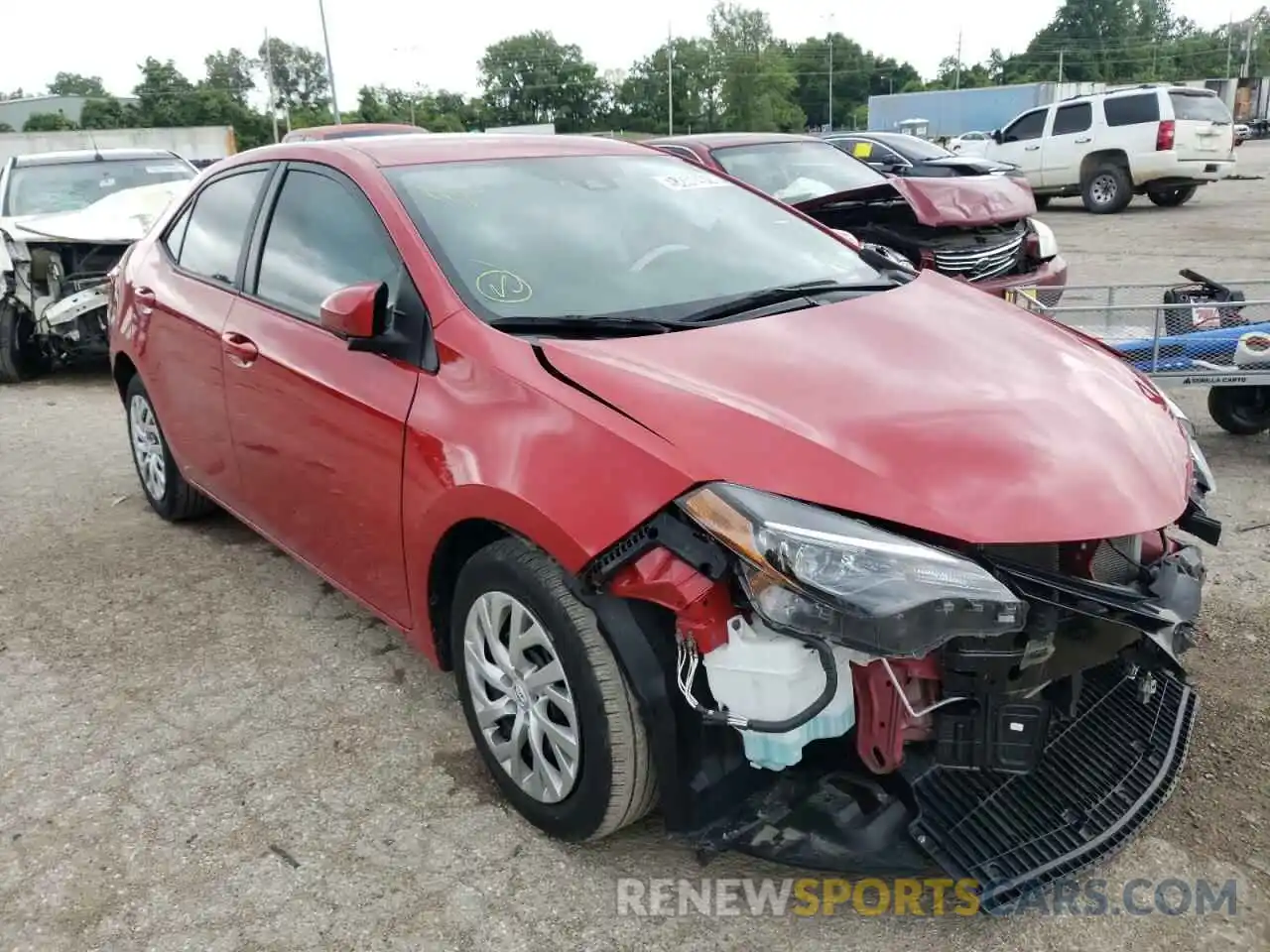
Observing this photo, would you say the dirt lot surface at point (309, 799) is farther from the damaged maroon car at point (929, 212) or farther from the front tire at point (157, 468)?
the damaged maroon car at point (929, 212)

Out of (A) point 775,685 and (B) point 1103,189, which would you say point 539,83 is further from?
(A) point 775,685

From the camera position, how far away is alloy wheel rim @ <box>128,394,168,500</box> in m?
4.75

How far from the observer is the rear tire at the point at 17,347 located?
848cm

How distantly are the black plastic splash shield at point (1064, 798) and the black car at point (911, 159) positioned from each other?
268 inches

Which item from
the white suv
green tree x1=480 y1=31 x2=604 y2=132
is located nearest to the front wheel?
the white suv

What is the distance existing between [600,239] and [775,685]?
5.04 feet

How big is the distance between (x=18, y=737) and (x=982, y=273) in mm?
6512

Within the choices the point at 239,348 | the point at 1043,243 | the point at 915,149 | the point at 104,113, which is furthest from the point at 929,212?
the point at 104,113

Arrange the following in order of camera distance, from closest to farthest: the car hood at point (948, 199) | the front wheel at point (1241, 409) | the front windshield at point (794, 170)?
1. the front wheel at point (1241, 409)
2. the car hood at point (948, 199)
3. the front windshield at point (794, 170)

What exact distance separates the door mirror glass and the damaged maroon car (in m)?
4.82

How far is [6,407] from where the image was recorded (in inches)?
304

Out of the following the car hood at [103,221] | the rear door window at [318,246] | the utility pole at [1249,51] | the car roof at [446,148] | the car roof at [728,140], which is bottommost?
the car hood at [103,221]

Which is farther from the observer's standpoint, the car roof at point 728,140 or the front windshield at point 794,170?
the car roof at point 728,140

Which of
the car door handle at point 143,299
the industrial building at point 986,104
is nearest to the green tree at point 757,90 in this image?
the industrial building at point 986,104
